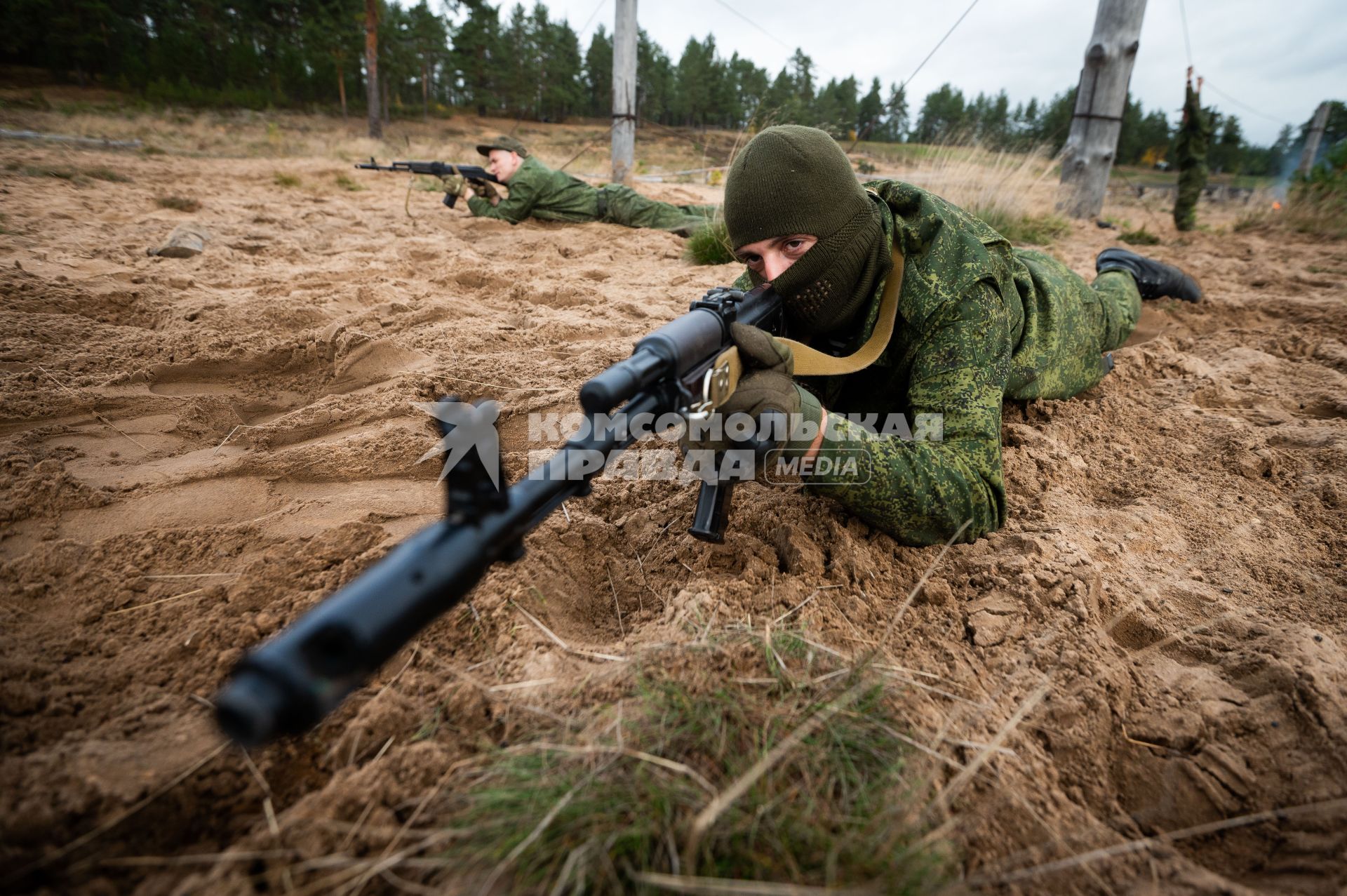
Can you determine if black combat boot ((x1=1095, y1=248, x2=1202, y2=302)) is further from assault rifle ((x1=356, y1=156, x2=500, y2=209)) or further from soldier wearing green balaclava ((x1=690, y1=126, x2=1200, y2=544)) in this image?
assault rifle ((x1=356, y1=156, x2=500, y2=209))

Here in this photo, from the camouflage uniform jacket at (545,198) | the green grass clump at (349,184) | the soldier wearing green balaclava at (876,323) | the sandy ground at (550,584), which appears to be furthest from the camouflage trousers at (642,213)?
the soldier wearing green balaclava at (876,323)

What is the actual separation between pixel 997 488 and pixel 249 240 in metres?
6.15

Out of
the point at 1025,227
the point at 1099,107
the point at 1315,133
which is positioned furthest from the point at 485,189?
the point at 1315,133

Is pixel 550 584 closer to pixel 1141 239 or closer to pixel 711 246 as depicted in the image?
pixel 711 246

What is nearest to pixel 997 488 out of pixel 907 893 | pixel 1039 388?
pixel 1039 388

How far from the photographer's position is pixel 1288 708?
1.50 metres

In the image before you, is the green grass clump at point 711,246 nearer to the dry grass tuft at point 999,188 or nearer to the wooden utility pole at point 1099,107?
the dry grass tuft at point 999,188

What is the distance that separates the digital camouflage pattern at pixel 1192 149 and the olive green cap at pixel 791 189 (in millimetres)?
7460

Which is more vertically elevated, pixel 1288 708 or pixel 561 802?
pixel 561 802

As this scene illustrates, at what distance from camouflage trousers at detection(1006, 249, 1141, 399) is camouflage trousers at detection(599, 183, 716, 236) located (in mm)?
4348

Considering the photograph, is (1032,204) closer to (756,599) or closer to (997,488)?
(997,488)

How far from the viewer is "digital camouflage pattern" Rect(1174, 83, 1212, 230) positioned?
7066 mm

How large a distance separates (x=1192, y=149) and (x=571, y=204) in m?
7.31

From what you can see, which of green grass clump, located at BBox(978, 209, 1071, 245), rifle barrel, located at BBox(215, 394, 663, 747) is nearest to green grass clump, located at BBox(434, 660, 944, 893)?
rifle barrel, located at BBox(215, 394, 663, 747)
